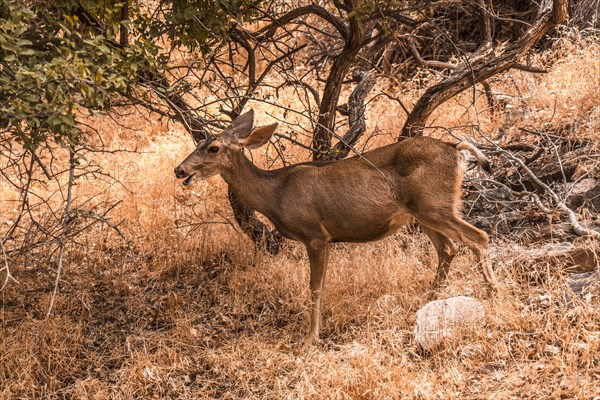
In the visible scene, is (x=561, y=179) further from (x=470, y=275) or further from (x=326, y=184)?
(x=326, y=184)

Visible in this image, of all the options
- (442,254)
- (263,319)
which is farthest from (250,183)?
(442,254)

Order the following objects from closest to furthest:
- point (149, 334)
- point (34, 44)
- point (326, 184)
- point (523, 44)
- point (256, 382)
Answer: point (34, 44) → point (256, 382) → point (326, 184) → point (149, 334) → point (523, 44)

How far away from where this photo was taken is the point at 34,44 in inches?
219

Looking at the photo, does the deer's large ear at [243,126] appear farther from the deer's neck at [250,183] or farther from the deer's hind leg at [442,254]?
the deer's hind leg at [442,254]

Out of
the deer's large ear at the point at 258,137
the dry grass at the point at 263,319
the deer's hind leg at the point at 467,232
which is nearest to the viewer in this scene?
Answer: the dry grass at the point at 263,319

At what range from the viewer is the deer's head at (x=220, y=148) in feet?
21.8

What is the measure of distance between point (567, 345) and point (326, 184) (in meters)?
2.22

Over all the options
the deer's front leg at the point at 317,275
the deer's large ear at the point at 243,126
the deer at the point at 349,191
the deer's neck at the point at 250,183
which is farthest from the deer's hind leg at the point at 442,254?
the deer's large ear at the point at 243,126

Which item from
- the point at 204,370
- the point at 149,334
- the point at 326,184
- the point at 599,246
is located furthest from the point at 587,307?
the point at 149,334

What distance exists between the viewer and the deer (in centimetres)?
648

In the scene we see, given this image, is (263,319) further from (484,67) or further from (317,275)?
(484,67)

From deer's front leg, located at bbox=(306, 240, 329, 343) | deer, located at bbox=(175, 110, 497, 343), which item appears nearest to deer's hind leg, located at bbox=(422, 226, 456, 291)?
deer, located at bbox=(175, 110, 497, 343)

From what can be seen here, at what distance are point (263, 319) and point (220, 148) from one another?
1554 mm

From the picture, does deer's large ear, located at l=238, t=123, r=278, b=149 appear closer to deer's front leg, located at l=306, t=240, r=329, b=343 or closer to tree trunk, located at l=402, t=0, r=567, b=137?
deer's front leg, located at l=306, t=240, r=329, b=343
